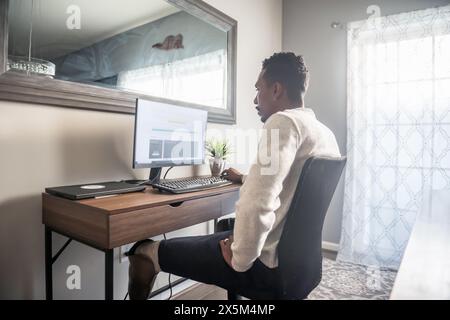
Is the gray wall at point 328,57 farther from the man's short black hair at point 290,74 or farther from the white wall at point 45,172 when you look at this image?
the white wall at point 45,172

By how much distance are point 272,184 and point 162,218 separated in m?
0.51

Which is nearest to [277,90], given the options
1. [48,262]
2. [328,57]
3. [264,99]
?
[264,99]

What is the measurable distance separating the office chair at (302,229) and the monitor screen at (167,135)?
2.66 feet

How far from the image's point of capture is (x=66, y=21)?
1.31 meters

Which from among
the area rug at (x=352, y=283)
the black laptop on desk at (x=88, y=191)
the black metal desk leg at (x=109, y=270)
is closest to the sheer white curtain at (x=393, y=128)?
the area rug at (x=352, y=283)

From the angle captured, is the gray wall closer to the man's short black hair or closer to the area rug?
the area rug

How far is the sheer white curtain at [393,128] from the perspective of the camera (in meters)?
2.21

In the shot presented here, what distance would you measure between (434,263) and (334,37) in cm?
259

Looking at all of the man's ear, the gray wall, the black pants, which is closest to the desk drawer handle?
the black pants

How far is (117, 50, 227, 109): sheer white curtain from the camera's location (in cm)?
165

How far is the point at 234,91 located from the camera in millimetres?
2342

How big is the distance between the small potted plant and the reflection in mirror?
367mm

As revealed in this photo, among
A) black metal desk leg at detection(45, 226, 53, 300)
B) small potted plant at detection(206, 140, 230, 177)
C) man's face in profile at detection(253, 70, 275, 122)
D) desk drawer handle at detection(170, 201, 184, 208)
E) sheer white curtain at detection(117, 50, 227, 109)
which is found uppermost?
sheer white curtain at detection(117, 50, 227, 109)
